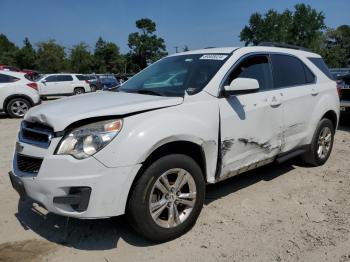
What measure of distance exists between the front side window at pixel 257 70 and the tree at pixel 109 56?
2933 inches

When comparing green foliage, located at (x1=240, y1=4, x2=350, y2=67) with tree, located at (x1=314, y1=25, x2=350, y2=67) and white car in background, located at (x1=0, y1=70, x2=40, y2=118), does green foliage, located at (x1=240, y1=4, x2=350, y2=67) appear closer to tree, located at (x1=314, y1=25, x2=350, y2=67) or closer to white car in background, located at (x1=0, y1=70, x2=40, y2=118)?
tree, located at (x1=314, y1=25, x2=350, y2=67)

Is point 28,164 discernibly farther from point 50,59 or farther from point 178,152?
point 50,59

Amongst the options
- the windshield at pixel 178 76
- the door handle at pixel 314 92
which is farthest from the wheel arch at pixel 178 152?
the door handle at pixel 314 92

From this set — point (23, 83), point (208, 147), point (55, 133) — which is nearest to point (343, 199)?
point (208, 147)

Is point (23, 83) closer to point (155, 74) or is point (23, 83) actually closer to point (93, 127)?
point (155, 74)

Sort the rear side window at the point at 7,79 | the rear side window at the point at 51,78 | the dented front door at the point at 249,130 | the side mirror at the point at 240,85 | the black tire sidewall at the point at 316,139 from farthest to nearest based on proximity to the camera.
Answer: the rear side window at the point at 51,78
the rear side window at the point at 7,79
the black tire sidewall at the point at 316,139
the dented front door at the point at 249,130
the side mirror at the point at 240,85

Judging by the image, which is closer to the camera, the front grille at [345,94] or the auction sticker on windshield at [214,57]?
the auction sticker on windshield at [214,57]

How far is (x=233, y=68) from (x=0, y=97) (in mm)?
10364

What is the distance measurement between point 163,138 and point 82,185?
2.54ft

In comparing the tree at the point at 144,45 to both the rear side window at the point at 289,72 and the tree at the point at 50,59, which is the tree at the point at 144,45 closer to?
the tree at the point at 50,59

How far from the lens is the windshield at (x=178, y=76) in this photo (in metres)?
4.08

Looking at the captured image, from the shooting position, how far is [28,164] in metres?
3.43

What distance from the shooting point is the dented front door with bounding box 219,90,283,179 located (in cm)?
406

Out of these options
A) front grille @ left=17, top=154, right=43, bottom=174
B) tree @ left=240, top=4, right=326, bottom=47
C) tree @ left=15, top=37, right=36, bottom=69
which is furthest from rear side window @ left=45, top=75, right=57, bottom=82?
tree @ left=240, top=4, right=326, bottom=47
